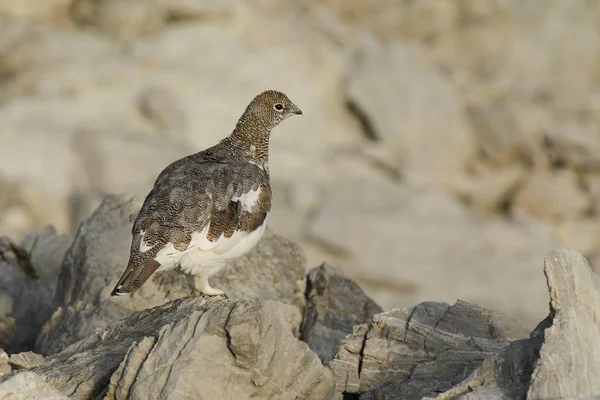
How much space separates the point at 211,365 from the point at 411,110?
67.5ft

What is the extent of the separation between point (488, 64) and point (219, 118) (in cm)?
997

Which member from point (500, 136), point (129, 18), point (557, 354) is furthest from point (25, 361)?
point (500, 136)

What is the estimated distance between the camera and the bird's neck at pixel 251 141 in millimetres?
10023

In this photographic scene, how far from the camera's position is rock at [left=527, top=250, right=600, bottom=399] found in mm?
6199

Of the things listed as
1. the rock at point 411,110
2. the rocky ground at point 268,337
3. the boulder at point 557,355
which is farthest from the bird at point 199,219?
the rock at point 411,110

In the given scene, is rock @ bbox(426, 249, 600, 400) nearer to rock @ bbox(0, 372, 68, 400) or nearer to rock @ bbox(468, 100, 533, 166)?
rock @ bbox(0, 372, 68, 400)

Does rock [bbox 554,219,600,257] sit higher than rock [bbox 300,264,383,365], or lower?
higher

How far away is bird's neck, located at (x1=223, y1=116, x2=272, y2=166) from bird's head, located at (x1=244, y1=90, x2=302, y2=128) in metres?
0.14

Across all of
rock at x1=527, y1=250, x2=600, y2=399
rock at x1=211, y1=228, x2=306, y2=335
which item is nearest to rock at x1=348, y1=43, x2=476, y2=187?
rock at x1=211, y1=228, x2=306, y2=335

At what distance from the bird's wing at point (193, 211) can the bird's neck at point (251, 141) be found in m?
0.78

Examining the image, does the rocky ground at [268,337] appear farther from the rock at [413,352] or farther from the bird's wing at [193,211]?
the bird's wing at [193,211]

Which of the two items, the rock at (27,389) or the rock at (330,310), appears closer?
the rock at (27,389)

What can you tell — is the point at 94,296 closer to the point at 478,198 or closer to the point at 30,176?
the point at 30,176

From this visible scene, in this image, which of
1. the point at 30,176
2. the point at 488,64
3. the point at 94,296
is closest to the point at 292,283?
the point at 94,296
